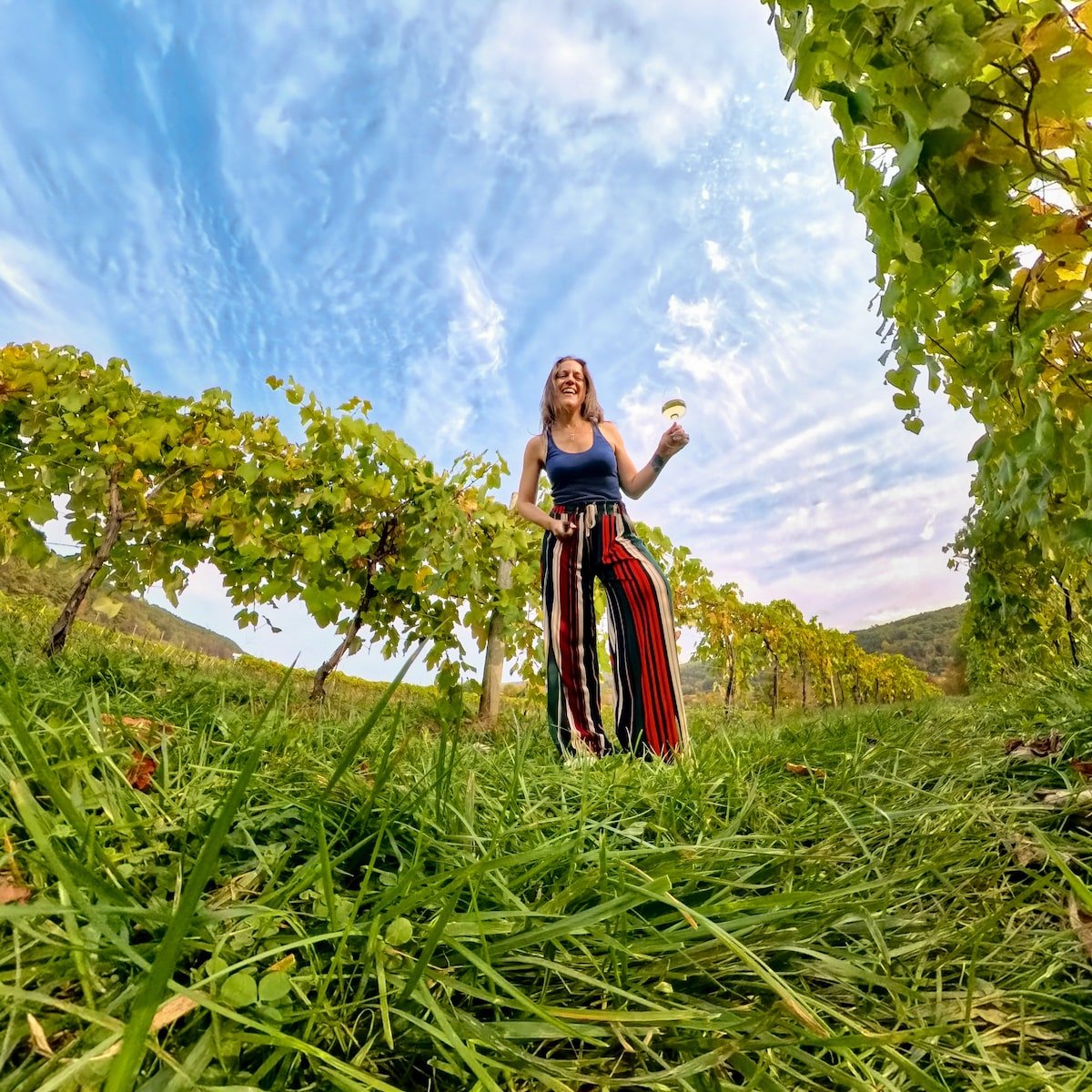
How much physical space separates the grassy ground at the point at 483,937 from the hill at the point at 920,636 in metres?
49.8

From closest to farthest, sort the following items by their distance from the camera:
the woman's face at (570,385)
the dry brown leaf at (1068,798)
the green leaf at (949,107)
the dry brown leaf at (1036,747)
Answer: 1. the green leaf at (949,107)
2. the dry brown leaf at (1068,798)
3. the dry brown leaf at (1036,747)
4. the woman's face at (570,385)

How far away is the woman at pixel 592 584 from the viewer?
8.93 feet

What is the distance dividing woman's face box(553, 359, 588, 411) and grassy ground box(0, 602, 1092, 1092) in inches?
90.4

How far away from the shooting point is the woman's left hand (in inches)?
105

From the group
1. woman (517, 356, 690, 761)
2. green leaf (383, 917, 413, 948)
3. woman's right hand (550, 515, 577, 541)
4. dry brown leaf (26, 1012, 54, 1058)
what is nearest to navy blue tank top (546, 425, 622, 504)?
woman (517, 356, 690, 761)

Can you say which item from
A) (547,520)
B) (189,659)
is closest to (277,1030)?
(547,520)

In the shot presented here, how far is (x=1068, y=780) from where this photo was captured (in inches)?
52.8

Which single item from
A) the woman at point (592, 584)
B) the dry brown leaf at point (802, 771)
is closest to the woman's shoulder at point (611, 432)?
the woman at point (592, 584)

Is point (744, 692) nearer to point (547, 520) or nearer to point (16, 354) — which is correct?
point (547, 520)

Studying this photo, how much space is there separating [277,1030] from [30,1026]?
8.1 inches

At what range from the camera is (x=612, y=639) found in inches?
115

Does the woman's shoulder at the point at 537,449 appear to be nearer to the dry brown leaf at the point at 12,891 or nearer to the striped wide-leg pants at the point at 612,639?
the striped wide-leg pants at the point at 612,639

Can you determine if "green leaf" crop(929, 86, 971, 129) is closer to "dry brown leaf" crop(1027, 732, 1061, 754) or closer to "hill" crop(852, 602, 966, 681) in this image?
"dry brown leaf" crop(1027, 732, 1061, 754)

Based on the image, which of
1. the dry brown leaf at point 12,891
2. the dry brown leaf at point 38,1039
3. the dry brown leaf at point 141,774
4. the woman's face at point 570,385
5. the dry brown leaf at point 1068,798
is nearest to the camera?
the dry brown leaf at point 38,1039
